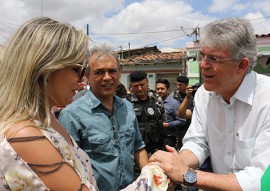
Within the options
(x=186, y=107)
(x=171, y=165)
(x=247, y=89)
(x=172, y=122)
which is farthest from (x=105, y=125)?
(x=172, y=122)

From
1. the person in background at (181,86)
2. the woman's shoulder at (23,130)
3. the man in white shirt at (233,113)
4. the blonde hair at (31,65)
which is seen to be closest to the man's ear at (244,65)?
the man in white shirt at (233,113)

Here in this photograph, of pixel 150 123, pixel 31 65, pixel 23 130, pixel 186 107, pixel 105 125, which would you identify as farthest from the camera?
pixel 186 107

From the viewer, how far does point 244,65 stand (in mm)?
2057

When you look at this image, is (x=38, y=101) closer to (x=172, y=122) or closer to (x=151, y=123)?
(x=151, y=123)

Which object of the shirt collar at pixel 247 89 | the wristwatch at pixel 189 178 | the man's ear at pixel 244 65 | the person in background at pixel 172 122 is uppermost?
the man's ear at pixel 244 65

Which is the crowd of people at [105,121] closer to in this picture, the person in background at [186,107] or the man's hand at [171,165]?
the man's hand at [171,165]

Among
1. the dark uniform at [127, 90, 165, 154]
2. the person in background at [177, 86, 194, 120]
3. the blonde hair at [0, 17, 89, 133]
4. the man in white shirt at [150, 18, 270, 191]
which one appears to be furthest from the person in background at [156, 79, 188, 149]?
the blonde hair at [0, 17, 89, 133]

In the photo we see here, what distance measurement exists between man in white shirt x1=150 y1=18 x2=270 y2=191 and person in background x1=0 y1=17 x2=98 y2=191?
795mm

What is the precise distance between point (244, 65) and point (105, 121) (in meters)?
1.13

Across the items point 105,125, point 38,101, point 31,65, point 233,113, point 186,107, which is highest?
point 31,65

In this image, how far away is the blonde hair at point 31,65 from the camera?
1.36 meters

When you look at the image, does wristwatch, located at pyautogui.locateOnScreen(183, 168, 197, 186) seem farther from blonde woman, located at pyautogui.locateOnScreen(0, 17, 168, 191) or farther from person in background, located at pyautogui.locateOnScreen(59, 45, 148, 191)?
person in background, located at pyautogui.locateOnScreen(59, 45, 148, 191)

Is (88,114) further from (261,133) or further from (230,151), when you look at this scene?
(261,133)

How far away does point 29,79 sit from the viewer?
4.48ft
